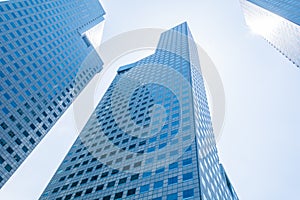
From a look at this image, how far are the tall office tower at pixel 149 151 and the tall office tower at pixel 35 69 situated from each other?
1023 cm

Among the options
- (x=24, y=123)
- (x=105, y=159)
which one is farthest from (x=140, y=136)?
(x=24, y=123)

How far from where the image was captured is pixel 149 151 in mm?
60812

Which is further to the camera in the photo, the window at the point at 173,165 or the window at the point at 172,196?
the window at the point at 173,165

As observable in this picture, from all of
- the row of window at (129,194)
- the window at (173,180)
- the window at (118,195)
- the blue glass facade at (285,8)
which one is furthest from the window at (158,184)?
the blue glass facade at (285,8)

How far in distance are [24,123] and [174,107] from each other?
35586 millimetres

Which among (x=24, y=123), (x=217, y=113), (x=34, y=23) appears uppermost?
(x=34, y=23)

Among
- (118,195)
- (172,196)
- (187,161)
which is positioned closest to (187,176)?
(187,161)

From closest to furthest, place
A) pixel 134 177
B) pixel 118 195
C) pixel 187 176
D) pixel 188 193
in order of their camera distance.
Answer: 1. pixel 188 193
2. pixel 187 176
3. pixel 118 195
4. pixel 134 177

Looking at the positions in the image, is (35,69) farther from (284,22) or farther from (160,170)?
(284,22)

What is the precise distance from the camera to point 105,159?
216 ft

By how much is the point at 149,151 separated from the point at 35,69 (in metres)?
43.5

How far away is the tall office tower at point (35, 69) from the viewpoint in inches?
2771

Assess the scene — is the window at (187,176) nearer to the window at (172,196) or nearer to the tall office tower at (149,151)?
the tall office tower at (149,151)

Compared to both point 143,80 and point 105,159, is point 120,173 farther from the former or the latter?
point 143,80
